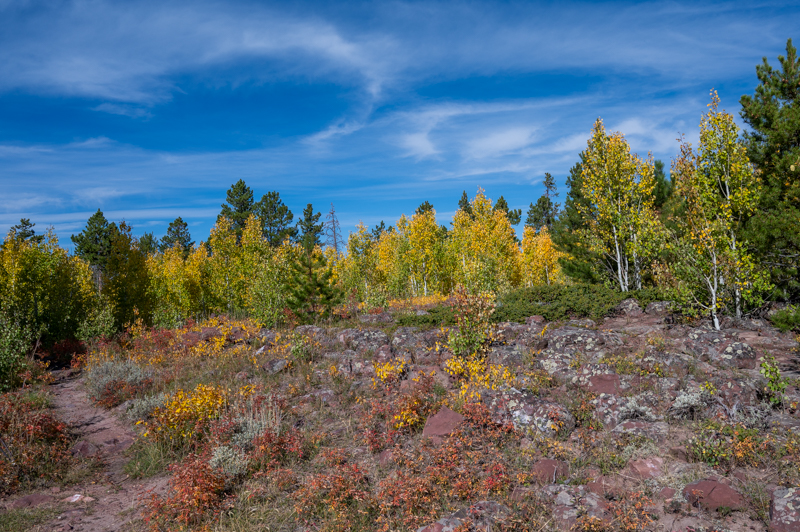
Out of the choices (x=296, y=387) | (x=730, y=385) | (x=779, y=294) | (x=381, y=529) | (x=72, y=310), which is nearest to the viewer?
(x=381, y=529)

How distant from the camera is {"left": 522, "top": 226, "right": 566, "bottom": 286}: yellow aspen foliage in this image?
1314 inches

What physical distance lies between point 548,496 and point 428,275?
29.5 metres

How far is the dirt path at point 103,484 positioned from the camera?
18.3 ft

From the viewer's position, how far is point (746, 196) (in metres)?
11.7

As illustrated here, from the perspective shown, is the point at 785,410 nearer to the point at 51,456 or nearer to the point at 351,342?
the point at 351,342

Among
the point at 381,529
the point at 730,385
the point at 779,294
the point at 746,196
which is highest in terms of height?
the point at 746,196

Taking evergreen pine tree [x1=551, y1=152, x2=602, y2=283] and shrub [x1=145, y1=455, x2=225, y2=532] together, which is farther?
evergreen pine tree [x1=551, y1=152, x2=602, y2=283]

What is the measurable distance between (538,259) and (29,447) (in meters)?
33.0

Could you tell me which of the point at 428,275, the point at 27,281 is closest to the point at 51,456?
the point at 27,281

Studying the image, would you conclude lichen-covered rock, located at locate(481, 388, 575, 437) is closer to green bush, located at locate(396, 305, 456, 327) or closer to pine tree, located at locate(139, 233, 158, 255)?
green bush, located at locate(396, 305, 456, 327)

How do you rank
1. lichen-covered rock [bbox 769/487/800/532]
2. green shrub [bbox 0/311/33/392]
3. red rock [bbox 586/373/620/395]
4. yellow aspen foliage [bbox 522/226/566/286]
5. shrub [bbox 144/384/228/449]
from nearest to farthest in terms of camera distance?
lichen-covered rock [bbox 769/487/800/532] < red rock [bbox 586/373/620/395] < shrub [bbox 144/384/228/449] < green shrub [bbox 0/311/33/392] < yellow aspen foliage [bbox 522/226/566/286]

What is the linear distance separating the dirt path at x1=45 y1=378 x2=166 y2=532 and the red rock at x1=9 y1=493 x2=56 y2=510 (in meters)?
0.18

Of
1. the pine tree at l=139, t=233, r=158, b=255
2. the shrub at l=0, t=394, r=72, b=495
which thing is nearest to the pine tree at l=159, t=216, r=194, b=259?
the pine tree at l=139, t=233, r=158, b=255

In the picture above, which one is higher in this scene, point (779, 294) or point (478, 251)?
point (478, 251)
